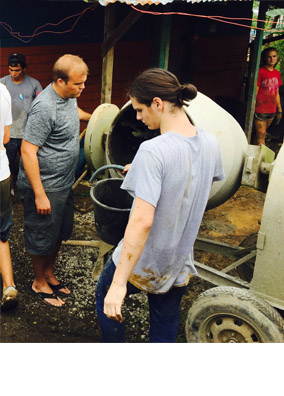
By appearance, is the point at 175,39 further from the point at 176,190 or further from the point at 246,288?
the point at 176,190

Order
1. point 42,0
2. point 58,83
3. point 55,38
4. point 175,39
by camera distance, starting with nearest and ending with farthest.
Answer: point 58,83 → point 42,0 → point 55,38 → point 175,39

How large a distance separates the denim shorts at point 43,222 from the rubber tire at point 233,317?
47.7 inches

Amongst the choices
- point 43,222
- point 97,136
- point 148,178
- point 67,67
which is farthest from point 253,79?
point 148,178

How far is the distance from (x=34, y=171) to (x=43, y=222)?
0.45 meters

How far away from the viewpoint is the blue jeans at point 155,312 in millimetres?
2451

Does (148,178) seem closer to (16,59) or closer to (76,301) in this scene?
(76,301)

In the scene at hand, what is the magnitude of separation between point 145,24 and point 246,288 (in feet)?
18.7

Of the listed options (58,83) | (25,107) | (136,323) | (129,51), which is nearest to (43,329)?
(136,323)

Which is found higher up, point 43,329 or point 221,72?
point 221,72

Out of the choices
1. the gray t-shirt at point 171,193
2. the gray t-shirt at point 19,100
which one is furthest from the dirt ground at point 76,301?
the gray t-shirt at point 171,193

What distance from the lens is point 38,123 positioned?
3.15 meters

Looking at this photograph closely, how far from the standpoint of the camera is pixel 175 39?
8445 mm

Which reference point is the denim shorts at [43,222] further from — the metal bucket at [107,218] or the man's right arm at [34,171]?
the metal bucket at [107,218]

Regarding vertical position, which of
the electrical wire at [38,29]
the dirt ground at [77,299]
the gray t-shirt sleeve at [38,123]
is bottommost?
the dirt ground at [77,299]
